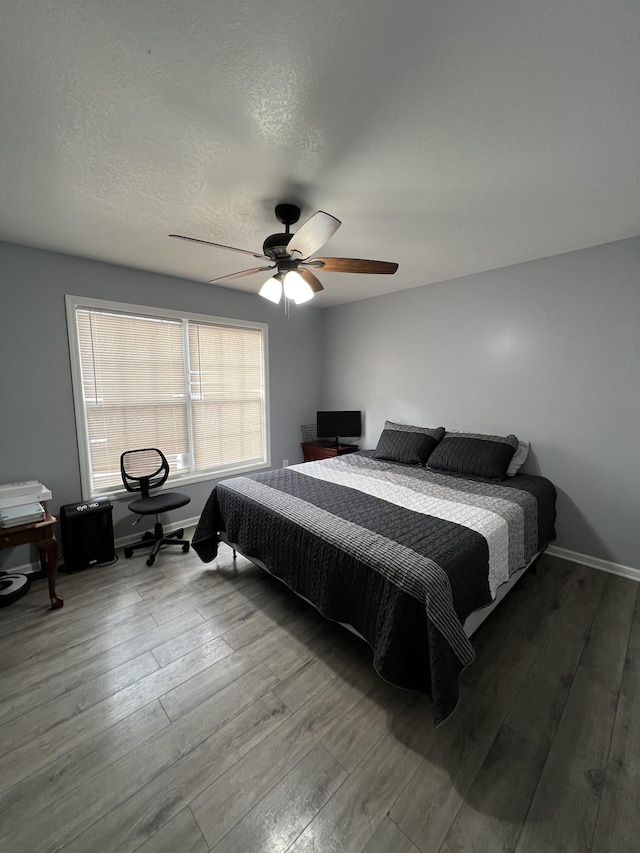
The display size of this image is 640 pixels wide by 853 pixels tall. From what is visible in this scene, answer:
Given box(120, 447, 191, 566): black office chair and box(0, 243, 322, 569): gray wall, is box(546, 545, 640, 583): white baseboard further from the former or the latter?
box(0, 243, 322, 569): gray wall

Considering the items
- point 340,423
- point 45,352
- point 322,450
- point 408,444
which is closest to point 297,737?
point 408,444

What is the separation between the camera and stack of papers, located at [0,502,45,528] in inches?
83.9

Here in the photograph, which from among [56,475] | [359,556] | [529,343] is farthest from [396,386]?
[56,475]

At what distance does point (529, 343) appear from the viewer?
9.64ft

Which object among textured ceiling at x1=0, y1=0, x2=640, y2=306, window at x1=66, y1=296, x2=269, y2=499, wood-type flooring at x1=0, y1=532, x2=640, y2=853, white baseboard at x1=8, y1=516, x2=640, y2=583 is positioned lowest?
wood-type flooring at x1=0, y1=532, x2=640, y2=853

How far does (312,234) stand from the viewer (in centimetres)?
168

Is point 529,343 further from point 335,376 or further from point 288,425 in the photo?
point 288,425

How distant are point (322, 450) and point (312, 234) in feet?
9.08

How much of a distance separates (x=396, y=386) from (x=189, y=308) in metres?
2.39

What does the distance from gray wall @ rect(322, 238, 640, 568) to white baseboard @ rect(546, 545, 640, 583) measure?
4cm

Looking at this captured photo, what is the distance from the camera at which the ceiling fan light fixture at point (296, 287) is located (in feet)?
6.57

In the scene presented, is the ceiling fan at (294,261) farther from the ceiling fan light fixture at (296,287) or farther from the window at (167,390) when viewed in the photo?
the window at (167,390)

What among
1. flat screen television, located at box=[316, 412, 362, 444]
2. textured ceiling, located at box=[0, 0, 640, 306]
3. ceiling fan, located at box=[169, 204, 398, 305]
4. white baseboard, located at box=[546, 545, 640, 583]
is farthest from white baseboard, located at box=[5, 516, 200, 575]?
white baseboard, located at box=[546, 545, 640, 583]

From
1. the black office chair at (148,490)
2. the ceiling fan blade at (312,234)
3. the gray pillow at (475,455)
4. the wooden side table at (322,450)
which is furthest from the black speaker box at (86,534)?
the gray pillow at (475,455)
